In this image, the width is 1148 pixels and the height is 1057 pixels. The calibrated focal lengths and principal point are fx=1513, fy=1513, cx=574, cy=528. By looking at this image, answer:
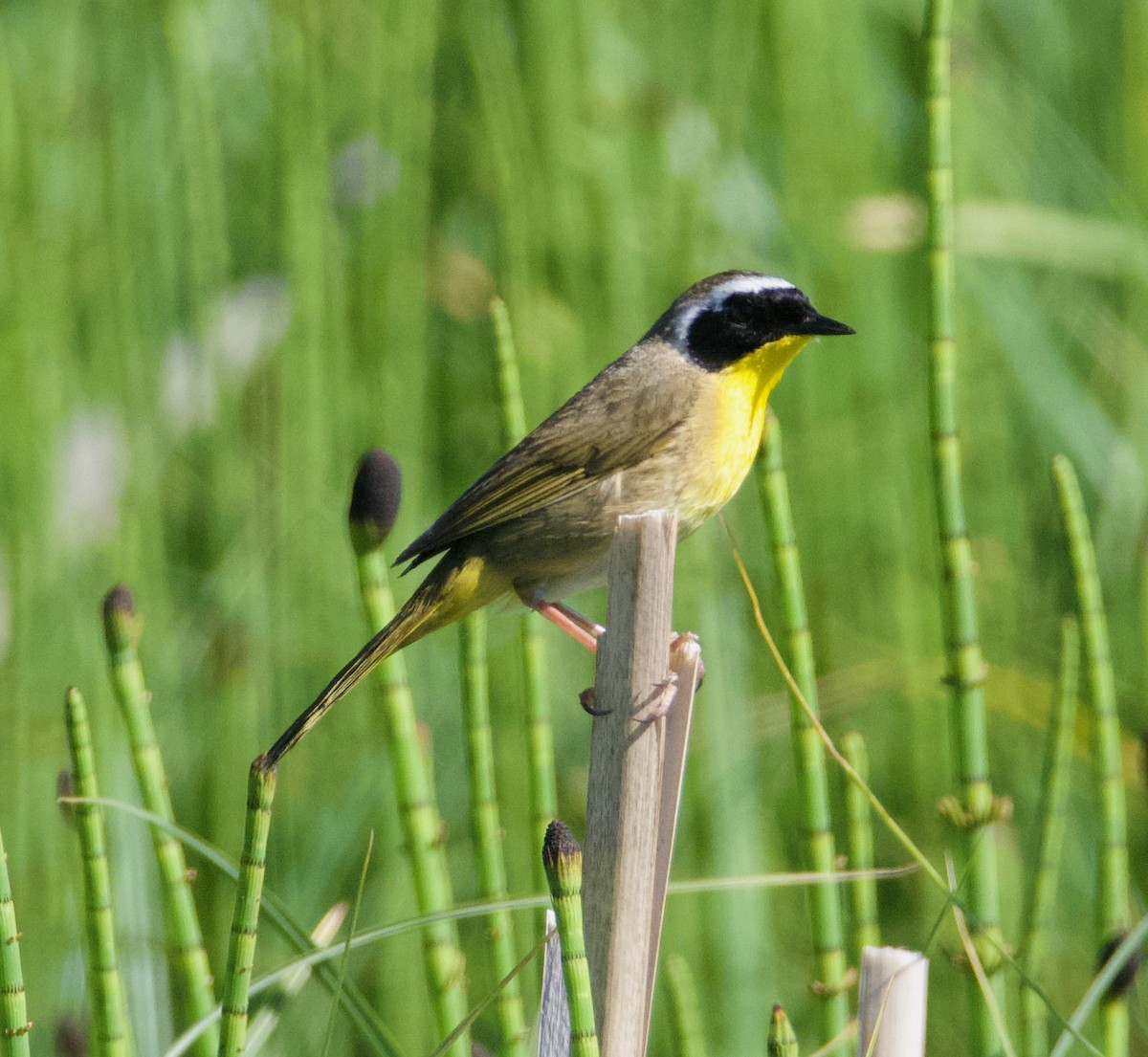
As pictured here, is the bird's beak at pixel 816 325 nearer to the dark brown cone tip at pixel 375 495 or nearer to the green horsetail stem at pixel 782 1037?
the dark brown cone tip at pixel 375 495

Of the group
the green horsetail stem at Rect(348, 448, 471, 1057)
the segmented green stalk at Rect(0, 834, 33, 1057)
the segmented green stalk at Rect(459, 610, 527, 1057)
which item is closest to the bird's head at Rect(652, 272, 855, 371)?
the segmented green stalk at Rect(459, 610, 527, 1057)

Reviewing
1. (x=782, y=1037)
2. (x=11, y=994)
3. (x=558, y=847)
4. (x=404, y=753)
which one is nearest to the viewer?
(x=558, y=847)

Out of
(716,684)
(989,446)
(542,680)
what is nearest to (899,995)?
(542,680)

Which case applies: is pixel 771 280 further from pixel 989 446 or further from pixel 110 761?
pixel 110 761

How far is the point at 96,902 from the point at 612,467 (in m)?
1.34

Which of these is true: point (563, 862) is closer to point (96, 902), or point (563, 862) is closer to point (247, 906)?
point (247, 906)

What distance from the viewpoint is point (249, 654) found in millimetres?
3338

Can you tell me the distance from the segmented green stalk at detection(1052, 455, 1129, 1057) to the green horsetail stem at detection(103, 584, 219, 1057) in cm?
126

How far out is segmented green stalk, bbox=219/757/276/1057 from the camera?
1.50 metres

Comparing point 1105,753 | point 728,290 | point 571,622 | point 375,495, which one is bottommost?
point 1105,753

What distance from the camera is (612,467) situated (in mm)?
2824

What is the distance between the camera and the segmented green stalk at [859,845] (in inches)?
87.7

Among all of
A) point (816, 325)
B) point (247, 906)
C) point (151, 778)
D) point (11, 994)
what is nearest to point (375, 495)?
point (151, 778)

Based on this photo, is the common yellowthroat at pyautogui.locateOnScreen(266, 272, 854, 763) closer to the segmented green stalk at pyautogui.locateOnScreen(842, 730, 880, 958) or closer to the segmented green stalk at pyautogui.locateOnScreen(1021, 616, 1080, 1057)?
the segmented green stalk at pyautogui.locateOnScreen(842, 730, 880, 958)
